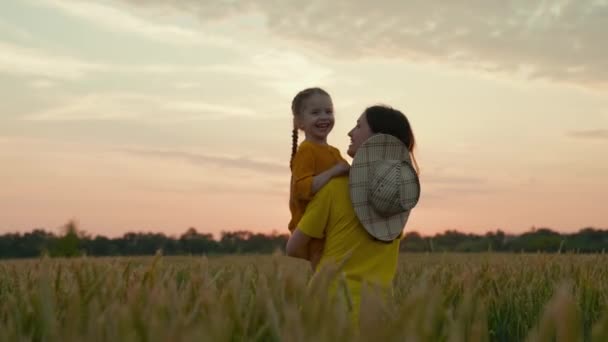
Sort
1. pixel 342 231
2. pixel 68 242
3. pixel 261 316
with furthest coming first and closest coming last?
pixel 68 242 → pixel 342 231 → pixel 261 316

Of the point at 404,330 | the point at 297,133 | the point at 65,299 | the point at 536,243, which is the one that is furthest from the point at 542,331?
the point at 536,243

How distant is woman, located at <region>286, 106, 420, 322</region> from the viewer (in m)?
4.22

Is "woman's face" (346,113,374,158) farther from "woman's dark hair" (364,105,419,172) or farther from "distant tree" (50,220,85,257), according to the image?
"distant tree" (50,220,85,257)

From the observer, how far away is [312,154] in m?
4.46

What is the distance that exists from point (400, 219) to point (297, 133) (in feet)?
3.69

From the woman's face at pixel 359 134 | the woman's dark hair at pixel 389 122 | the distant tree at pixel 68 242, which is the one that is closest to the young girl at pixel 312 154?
the woman's face at pixel 359 134

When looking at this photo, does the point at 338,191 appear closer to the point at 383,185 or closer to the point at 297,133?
the point at 383,185

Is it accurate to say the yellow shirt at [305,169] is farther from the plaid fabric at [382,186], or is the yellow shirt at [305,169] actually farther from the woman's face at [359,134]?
the plaid fabric at [382,186]

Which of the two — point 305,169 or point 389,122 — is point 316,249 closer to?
point 305,169

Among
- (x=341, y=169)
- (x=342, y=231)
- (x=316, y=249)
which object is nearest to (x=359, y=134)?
(x=341, y=169)

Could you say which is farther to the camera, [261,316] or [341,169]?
[341,169]

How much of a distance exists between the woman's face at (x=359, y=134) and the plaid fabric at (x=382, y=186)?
140 mm

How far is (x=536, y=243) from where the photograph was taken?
2531 cm

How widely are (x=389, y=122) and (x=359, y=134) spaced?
177 millimetres
